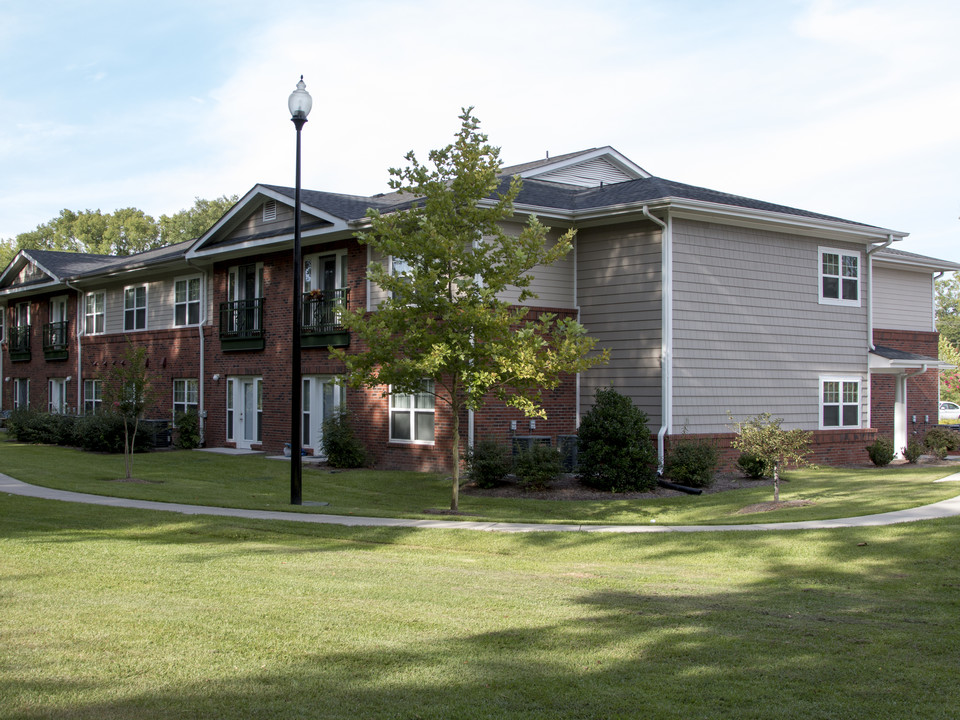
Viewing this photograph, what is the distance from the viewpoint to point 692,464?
56.8 feet

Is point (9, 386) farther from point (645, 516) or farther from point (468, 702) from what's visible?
point (468, 702)

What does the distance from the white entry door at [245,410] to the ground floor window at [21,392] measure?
1702 centimetres

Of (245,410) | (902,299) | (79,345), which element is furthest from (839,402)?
(79,345)

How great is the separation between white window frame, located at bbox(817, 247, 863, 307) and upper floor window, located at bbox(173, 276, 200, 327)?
18.0 meters

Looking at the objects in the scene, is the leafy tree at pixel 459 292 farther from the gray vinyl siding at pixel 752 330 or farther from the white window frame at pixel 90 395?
the white window frame at pixel 90 395

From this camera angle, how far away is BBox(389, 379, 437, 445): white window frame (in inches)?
789

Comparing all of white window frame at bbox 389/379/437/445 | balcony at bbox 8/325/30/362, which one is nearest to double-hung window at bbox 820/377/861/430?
white window frame at bbox 389/379/437/445

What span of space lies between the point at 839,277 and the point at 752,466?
6657 millimetres

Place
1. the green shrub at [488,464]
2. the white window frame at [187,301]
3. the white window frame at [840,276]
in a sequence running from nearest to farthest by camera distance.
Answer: the green shrub at [488,464] < the white window frame at [840,276] < the white window frame at [187,301]

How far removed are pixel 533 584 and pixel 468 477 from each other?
9735 millimetres

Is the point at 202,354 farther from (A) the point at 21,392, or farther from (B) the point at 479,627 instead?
(B) the point at 479,627

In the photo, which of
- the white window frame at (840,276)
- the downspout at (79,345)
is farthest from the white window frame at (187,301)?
the white window frame at (840,276)

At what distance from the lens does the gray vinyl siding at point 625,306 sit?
19.0 metres

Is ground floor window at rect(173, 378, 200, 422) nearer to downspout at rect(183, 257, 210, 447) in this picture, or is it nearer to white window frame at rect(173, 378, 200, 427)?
white window frame at rect(173, 378, 200, 427)
